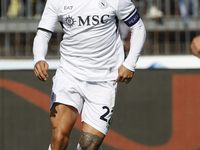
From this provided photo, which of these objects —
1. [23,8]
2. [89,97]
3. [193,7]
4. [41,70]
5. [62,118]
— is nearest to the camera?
[41,70]

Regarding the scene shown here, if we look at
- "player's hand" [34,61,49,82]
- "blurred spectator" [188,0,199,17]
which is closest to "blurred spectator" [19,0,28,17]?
"blurred spectator" [188,0,199,17]

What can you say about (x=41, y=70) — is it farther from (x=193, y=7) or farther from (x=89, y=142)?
(x=193, y=7)

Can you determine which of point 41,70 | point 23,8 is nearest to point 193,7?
point 23,8

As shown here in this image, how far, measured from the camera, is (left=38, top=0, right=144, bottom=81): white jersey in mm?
3131

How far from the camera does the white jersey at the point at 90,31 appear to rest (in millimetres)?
3131

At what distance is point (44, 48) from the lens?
318 cm

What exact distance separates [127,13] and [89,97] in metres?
0.82

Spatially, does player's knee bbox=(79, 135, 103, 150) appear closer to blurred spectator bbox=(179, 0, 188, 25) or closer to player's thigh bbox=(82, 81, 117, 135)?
player's thigh bbox=(82, 81, 117, 135)

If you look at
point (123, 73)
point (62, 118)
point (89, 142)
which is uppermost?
point (123, 73)

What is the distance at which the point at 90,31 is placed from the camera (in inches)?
124

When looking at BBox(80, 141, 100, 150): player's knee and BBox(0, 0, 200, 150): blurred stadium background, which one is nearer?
BBox(80, 141, 100, 150): player's knee

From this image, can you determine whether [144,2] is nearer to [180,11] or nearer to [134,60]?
[180,11]

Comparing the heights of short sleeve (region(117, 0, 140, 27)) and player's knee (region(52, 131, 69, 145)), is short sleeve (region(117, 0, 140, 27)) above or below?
above

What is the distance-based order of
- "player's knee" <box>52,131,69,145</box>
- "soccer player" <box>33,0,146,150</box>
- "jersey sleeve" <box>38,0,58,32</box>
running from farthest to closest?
"jersey sleeve" <box>38,0,58,32</box>
"soccer player" <box>33,0,146,150</box>
"player's knee" <box>52,131,69,145</box>
